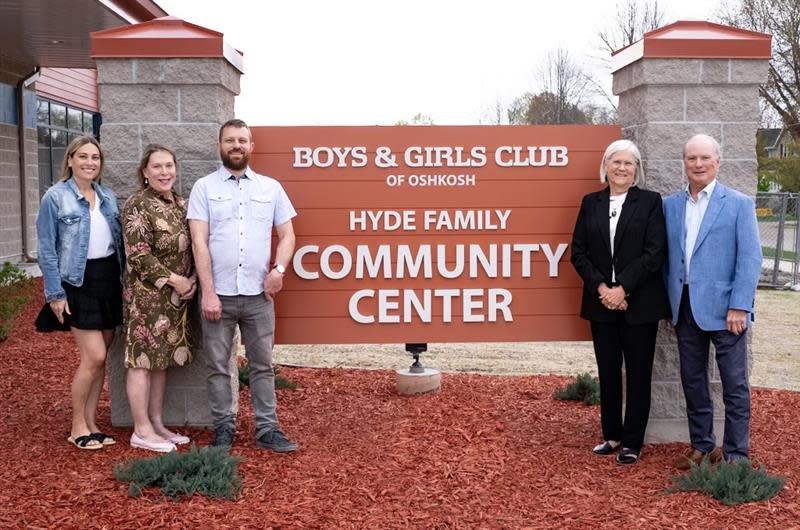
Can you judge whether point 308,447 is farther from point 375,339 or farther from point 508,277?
point 508,277

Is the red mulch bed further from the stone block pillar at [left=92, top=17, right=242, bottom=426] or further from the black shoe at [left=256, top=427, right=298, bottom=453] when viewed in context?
the stone block pillar at [left=92, top=17, right=242, bottom=426]

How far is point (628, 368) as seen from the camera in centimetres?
495

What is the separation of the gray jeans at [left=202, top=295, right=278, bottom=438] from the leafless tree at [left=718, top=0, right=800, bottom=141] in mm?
30226

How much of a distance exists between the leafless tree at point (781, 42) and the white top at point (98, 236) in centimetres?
3061

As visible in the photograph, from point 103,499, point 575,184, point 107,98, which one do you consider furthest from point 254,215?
point 575,184

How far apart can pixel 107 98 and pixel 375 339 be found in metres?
2.36

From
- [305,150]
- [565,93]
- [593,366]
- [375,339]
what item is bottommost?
[593,366]

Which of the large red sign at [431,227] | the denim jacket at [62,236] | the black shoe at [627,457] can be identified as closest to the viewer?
the denim jacket at [62,236]

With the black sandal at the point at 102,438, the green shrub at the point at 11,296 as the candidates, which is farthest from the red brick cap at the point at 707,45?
the green shrub at the point at 11,296

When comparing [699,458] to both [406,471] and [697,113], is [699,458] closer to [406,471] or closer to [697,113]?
[406,471]

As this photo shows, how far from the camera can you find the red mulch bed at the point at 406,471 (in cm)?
404

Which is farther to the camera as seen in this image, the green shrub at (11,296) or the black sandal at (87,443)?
the green shrub at (11,296)

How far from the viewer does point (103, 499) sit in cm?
416

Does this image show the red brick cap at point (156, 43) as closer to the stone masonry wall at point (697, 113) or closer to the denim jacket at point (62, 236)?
the denim jacket at point (62, 236)
